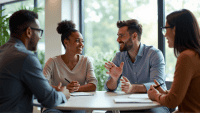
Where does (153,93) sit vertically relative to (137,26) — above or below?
below

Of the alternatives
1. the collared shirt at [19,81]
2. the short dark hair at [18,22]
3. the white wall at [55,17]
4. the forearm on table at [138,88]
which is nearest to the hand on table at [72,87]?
the forearm on table at [138,88]

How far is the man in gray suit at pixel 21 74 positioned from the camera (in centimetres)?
119

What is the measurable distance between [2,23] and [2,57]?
3.11 m

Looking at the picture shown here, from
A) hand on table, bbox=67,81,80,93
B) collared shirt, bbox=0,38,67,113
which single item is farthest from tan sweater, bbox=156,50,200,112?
hand on table, bbox=67,81,80,93

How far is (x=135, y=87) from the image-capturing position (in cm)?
196

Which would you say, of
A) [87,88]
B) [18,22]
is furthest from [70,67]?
[18,22]

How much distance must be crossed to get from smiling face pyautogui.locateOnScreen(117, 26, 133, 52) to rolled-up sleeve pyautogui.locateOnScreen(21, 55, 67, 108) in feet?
4.46

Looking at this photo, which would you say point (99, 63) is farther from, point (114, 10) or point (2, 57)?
point (2, 57)

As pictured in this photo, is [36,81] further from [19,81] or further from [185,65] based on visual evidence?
A: [185,65]

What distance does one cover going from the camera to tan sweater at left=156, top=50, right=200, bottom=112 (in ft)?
4.14

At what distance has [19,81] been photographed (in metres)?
1.22

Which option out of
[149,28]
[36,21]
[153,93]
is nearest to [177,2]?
[149,28]

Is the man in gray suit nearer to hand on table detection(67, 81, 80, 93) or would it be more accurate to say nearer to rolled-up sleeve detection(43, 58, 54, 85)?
hand on table detection(67, 81, 80, 93)

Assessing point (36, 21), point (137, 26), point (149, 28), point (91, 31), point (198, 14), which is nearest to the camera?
point (36, 21)
